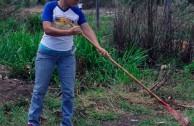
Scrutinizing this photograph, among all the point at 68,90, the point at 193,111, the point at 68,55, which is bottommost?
the point at 193,111

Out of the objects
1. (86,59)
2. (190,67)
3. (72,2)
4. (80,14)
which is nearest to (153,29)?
(190,67)

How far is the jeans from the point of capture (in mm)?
4891

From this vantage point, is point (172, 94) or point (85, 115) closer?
point (85, 115)

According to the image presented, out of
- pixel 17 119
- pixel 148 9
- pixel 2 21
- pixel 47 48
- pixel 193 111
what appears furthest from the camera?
pixel 2 21

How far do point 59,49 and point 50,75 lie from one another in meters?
0.31

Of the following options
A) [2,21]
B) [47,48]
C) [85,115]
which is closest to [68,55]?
[47,48]

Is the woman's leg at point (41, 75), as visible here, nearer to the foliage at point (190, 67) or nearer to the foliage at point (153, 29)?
the foliage at point (153, 29)

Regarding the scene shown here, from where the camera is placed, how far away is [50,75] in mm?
4969

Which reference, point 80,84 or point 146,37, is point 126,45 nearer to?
point 146,37

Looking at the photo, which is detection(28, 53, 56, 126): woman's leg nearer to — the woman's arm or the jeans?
the jeans

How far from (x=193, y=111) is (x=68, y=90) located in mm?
1939

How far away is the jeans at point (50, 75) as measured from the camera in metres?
4.89

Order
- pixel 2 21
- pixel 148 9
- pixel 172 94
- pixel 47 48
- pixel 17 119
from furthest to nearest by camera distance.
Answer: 1. pixel 2 21
2. pixel 148 9
3. pixel 172 94
4. pixel 17 119
5. pixel 47 48

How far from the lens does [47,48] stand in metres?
4.85
